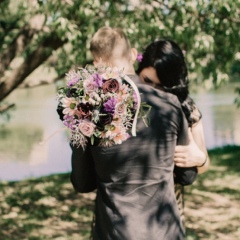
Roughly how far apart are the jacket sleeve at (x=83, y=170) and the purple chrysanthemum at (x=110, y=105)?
0.72ft

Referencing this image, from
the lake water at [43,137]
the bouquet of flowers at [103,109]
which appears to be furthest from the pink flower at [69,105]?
the lake water at [43,137]

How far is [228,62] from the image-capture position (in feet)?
20.3

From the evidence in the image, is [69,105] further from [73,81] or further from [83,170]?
[83,170]

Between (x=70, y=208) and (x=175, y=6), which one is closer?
(x=175, y=6)

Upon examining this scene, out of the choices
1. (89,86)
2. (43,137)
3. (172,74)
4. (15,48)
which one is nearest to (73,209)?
(15,48)

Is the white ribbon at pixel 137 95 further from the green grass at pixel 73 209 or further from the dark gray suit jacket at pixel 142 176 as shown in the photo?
the green grass at pixel 73 209

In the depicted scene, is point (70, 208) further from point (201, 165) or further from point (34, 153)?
point (34, 153)

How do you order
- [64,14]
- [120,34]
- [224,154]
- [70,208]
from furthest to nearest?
[224,154] < [70,208] < [64,14] < [120,34]

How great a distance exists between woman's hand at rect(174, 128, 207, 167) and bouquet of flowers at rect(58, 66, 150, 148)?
281mm

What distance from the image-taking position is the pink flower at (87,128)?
6.67 ft

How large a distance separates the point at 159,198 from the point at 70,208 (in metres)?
5.83

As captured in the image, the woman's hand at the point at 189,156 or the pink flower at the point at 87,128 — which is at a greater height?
the pink flower at the point at 87,128

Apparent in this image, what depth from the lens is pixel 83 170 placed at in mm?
2199

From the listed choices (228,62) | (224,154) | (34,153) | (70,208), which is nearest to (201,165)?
(228,62)
